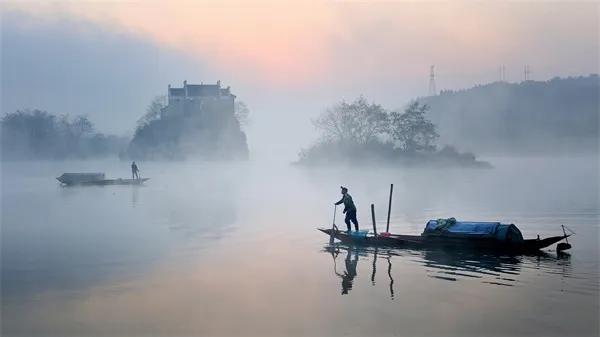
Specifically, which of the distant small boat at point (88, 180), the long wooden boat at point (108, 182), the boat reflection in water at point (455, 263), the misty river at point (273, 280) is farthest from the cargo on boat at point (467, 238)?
the distant small boat at point (88, 180)

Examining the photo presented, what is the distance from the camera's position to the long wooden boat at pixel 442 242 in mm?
22109

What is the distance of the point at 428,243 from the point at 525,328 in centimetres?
Result: 965

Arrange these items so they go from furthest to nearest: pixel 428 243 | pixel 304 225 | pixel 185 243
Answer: pixel 304 225 < pixel 185 243 < pixel 428 243

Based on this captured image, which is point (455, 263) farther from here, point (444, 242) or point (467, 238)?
point (444, 242)

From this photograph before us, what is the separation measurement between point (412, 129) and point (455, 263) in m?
81.3

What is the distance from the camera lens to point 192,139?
139m

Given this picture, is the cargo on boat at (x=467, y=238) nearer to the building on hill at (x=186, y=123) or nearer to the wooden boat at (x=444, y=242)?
the wooden boat at (x=444, y=242)

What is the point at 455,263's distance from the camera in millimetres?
21109

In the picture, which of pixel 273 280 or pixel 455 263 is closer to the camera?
pixel 273 280

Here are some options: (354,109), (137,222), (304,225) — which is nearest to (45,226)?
(137,222)

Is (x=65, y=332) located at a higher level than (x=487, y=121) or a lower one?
lower

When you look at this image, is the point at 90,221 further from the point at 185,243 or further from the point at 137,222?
the point at 185,243

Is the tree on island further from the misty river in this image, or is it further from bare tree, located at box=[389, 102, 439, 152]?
the misty river

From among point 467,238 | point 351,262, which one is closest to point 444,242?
point 467,238
